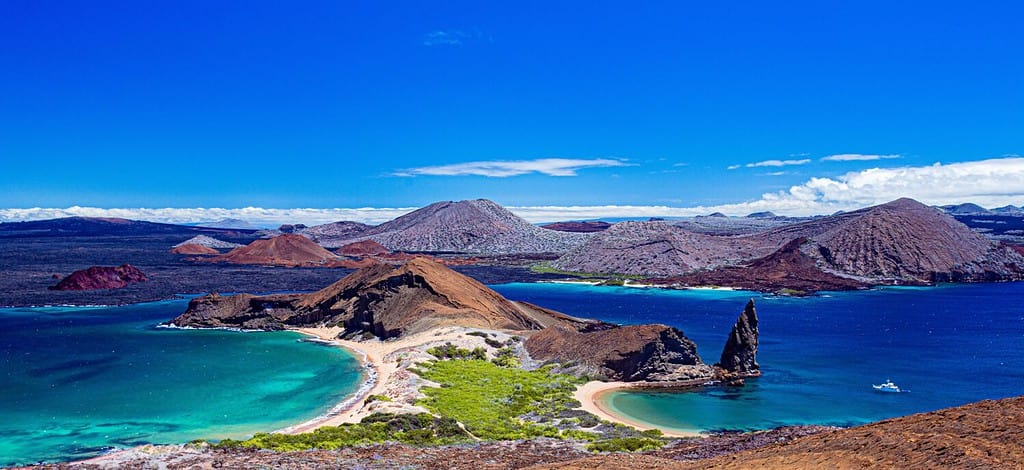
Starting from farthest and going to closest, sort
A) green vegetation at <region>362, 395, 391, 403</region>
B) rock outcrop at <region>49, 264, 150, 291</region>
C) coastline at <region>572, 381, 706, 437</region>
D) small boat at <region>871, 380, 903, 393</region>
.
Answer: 1. rock outcrop at <region>49, 264, 150, 291</region>
2. small boat at <region>871, 380, 903, 393</region>
3. green vegetation at <region>362, 395, 391, 403</region>
4. coastline at <region>572, 381, 706, 437</region>

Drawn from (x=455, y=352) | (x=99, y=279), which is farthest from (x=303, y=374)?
(x=99, y=279)

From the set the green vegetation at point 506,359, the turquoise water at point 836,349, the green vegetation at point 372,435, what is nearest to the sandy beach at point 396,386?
the turquoise water at point 836,349

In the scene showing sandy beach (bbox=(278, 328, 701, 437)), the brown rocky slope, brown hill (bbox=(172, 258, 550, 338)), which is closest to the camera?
sandy beach (bbox=(278, 328, 701, 437))

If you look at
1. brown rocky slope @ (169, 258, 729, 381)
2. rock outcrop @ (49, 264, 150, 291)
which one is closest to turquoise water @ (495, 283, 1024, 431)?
brown rocky slope @ (169, 258, 729, 381)

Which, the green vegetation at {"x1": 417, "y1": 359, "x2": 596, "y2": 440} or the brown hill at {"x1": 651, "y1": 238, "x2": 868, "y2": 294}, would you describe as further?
the brown hill at {"x1": 651, "y1": 238, "x2": 868, "y2": 294}

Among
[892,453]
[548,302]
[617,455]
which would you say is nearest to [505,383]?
[617,455]

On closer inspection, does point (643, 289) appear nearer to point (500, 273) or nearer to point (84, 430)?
point (500, 273)

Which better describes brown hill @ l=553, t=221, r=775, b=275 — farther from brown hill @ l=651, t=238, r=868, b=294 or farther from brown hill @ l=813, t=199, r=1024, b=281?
brown hill @ l=813, t=199, r=1024, b=281
